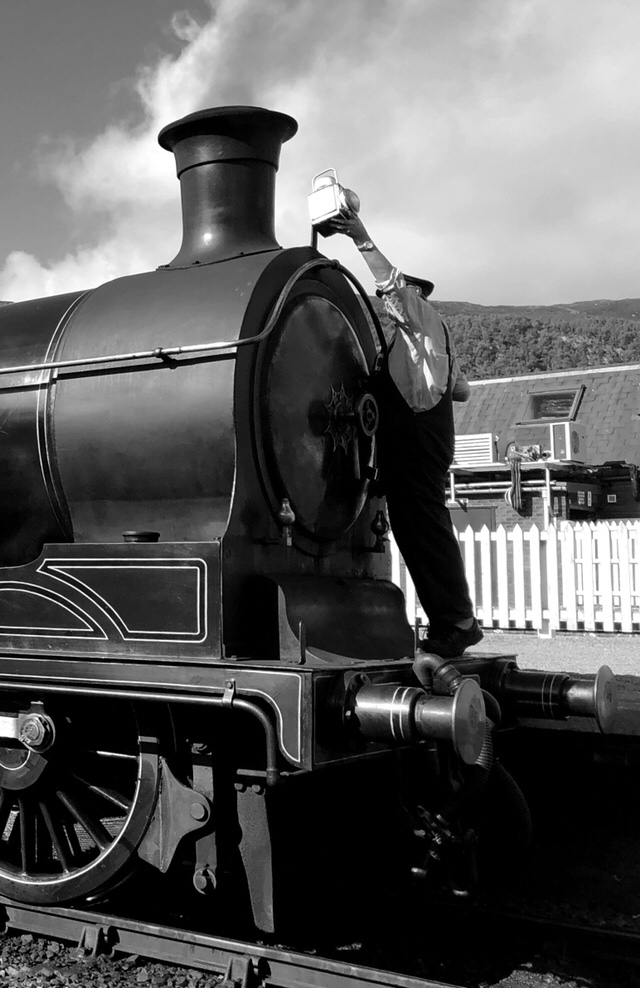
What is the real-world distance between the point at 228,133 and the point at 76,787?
2.79m

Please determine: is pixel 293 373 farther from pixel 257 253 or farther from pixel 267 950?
pixel 267 950

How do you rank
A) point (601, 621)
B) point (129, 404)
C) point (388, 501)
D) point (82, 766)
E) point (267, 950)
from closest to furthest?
point (267, 950) → point (129, 404) → point (82, 766) → point (388, 501) → point (601, 621)

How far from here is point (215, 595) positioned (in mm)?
3369

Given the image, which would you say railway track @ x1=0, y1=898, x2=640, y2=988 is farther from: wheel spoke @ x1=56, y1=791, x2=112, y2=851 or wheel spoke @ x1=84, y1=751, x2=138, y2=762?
wheel spoke @ x1=84, y1=751, x2=138, y2=762

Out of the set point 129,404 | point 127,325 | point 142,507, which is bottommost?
point 142,507

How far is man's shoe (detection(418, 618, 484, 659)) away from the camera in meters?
4.22

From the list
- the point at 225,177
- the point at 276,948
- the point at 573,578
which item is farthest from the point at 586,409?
the point at 276,948

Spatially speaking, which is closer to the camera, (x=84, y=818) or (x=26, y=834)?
(x=84, y=818)

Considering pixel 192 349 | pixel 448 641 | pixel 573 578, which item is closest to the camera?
pixel 192 349

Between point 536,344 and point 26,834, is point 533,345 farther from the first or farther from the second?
point 26,834

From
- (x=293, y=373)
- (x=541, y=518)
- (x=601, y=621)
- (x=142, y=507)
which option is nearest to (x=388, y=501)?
(x=293, y=373)

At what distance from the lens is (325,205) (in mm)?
3867

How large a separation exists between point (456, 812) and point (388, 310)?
201cm

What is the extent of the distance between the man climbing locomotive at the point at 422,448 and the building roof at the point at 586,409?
20.5m
